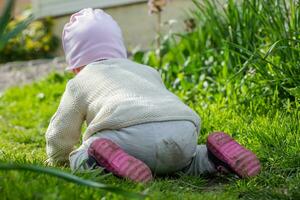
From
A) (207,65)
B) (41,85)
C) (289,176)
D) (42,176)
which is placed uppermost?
(42,176)

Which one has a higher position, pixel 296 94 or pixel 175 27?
pixel 296 94

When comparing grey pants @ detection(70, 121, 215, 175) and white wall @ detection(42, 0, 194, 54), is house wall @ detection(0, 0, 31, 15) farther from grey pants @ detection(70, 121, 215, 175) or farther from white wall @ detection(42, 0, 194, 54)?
grey pants @ detection(70, 121, 215, 175)

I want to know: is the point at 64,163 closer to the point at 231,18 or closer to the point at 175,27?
the point at 231,18

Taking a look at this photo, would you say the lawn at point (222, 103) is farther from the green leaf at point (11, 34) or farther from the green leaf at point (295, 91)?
the green leaf at point (11, 34)

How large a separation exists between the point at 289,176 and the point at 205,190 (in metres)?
0.39

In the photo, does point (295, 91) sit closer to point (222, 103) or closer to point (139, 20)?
point (222, 103)

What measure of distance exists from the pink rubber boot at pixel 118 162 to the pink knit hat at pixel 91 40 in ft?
2.40

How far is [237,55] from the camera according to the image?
5234 mm

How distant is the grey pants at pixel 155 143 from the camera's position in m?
3.39

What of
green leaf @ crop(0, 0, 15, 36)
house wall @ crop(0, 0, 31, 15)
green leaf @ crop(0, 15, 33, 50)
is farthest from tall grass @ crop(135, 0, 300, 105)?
house wall @ crop(0, 0, 31, 15)

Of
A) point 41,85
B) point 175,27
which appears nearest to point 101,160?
point 41,85

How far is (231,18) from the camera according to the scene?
18.0 ft

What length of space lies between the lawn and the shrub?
11.2 feet

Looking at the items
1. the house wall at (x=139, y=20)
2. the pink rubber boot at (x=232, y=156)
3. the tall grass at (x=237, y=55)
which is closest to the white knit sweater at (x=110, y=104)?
the pink rubber boot at (x=232, y=156)
